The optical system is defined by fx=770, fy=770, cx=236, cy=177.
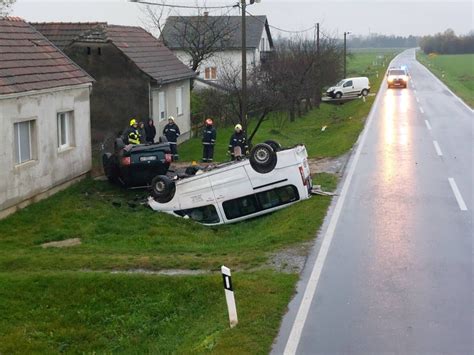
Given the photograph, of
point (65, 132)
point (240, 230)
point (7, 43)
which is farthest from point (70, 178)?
point (240, 230)

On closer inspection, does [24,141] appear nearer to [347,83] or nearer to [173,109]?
[173,109]

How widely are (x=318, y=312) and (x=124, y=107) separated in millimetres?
21033

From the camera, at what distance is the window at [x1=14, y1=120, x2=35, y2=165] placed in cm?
1694

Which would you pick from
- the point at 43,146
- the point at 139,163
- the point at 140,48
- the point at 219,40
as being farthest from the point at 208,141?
the point at 219,40

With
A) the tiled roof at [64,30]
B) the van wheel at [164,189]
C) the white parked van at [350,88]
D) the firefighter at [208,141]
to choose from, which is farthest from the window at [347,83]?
the van wheel at [164,189]

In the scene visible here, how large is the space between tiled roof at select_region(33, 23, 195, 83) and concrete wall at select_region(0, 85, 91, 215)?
859 centimetres

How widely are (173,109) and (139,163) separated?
1362 cm

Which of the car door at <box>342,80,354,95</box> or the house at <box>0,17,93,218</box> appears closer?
the house at <box>0,17,93,218</box>

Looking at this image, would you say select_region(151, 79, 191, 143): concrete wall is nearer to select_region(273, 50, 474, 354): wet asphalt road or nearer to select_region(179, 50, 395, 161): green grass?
select_region(179, 50, 395, 161): green grass

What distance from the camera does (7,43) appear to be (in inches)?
723

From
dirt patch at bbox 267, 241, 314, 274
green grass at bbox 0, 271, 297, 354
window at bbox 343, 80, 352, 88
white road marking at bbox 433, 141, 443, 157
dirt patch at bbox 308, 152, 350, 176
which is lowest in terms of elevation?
green grass at bbox 0, 271, 297, 354

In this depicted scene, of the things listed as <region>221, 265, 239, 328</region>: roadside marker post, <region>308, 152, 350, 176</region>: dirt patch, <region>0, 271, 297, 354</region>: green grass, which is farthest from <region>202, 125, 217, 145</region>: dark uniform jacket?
<region>221, 265, 239, 328</region>: roadside marker post

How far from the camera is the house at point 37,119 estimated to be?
1631cm

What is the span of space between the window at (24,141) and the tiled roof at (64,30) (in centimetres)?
1307
